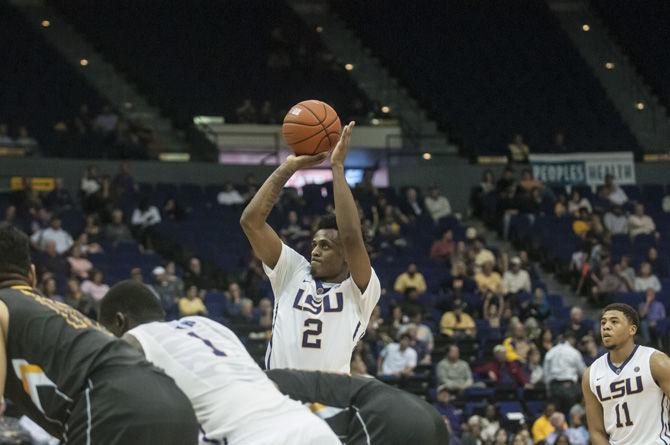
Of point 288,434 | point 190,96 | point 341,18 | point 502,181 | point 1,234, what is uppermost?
point 341,18

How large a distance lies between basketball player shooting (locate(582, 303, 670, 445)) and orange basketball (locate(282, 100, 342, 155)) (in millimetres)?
3029

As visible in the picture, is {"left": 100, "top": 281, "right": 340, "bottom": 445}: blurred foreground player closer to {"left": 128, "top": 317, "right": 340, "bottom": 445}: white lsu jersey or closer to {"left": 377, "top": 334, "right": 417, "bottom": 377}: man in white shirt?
{"left": 128, "top": 317, "right": 340, "bottom": 445}: white lsu jersey

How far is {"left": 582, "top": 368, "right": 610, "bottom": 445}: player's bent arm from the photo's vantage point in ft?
31.2

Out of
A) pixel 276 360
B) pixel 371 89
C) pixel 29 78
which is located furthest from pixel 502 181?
pixel 276 360

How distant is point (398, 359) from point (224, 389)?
13004mm

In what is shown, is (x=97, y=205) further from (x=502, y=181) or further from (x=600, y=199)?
(x=600, y=199)

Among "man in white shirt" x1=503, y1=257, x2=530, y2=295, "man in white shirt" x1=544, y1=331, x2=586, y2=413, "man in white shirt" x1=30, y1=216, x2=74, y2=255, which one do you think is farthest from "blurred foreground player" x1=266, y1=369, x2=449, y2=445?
"man in white shirt" x1=503, y1=257, x2=530, y2=295

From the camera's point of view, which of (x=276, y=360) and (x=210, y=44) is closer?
(x=276, y=360)

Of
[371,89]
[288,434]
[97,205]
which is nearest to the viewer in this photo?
[288,434]

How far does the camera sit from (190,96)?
2778 centimetres

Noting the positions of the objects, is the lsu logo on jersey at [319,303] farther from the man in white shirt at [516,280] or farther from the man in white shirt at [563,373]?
the man in white shirt at [516,280]

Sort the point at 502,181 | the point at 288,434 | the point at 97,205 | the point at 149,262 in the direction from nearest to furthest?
the point at 288,434 < the point at 149,262 < the point at 97,205 < the point at 502,181

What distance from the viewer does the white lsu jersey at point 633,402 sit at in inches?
370

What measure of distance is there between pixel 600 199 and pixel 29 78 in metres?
11.7
